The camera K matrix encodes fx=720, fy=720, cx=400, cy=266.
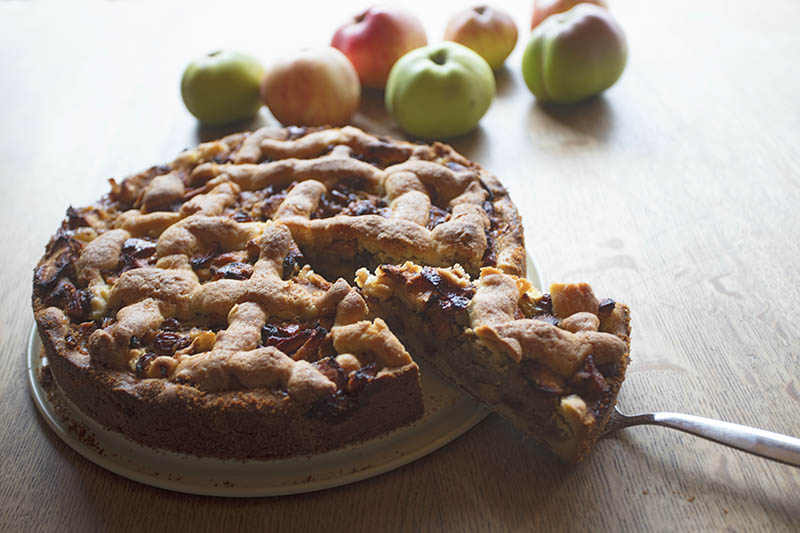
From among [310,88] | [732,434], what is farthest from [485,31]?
[732,434]

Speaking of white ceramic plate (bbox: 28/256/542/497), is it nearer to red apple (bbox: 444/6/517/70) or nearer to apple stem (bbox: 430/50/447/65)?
apple stem (bbox: 430/50/447/65)

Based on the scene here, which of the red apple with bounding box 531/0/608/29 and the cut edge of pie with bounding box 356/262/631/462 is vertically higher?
the cut edge of pie with bounding box 356/262/631/462

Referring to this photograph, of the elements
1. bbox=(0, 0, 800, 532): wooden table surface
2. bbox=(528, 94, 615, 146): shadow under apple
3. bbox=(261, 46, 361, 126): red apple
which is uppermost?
bbox=(261, 46, 361, 126): red apple

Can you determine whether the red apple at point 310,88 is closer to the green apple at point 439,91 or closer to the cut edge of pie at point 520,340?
the green apple at point 439,91

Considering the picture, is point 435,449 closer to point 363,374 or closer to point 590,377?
point 363,374

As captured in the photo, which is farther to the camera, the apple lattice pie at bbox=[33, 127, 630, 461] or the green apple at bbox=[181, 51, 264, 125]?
the green apple at bbox=[181, 51, 264, 125]

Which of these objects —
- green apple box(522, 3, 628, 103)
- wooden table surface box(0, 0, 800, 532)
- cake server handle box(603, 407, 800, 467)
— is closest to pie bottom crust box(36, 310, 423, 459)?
wooden table surface box(0, 0, 800, 532)

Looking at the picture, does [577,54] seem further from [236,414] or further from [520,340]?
[236,414]
